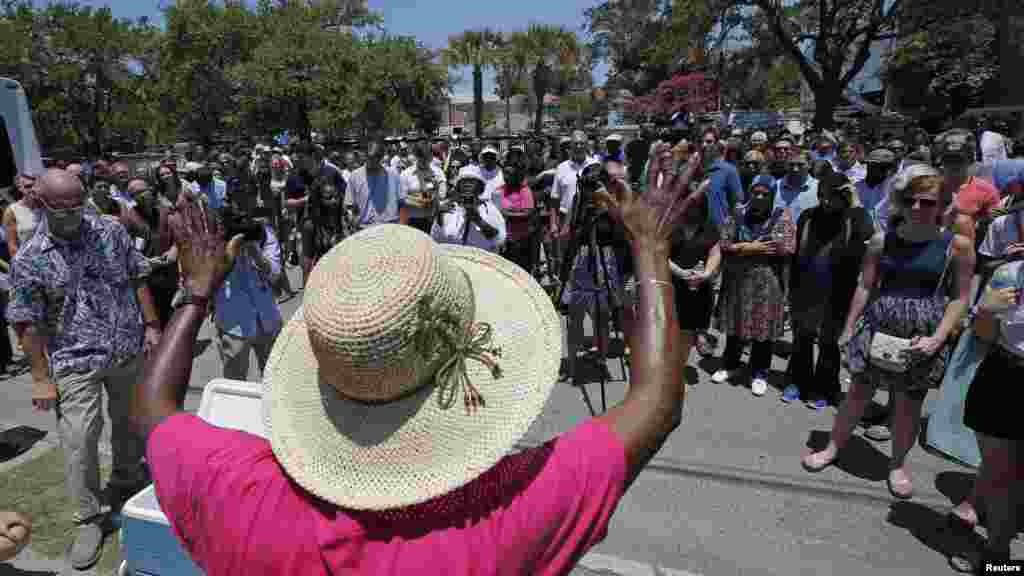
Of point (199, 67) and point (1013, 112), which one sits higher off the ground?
point (199, 67)

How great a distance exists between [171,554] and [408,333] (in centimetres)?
205

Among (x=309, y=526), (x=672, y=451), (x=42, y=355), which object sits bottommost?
(x=672, y=451)

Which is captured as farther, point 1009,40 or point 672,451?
point 1009,40

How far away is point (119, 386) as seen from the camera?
3.62m

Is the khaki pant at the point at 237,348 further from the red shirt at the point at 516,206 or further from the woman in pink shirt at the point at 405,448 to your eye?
the red shirt at the point at 516,206

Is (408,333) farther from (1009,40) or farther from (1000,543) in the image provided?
(1009,40)

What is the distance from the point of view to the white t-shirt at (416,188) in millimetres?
6672

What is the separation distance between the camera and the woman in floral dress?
17.2 ft

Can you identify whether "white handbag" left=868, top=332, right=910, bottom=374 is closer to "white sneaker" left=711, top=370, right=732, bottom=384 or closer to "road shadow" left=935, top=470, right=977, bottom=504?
"road shadow" left=935, top=470, right=977, bottom=504

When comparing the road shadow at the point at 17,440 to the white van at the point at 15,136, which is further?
the white van at the point at 15,136

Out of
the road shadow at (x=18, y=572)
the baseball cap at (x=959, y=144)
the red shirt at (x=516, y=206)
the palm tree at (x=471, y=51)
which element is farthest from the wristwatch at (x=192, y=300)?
the palm tree at (x=471, y=51)

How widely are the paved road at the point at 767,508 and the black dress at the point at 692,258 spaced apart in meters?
0.80

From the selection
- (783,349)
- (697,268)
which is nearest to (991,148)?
(783,349)

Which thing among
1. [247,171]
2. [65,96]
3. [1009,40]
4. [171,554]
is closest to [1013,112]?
[1009,40]
